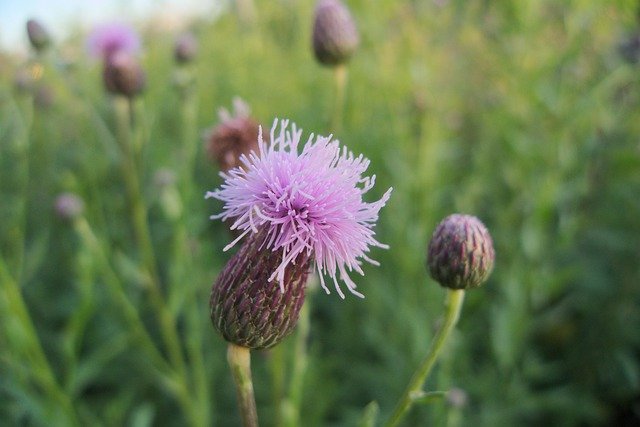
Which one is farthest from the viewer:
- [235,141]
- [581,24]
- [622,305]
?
[622,305]

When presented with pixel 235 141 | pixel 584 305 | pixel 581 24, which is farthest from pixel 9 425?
pixel 581 24

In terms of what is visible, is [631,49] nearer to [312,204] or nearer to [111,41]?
[312,204]

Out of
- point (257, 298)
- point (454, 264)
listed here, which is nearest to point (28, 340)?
point (257, 298)

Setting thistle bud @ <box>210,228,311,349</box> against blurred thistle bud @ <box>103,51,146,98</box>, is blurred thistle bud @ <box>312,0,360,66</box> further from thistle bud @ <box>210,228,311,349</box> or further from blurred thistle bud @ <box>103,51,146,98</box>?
thistle bud @ <box>210,228,311,349</box>

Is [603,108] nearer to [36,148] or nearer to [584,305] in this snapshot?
[584,305]

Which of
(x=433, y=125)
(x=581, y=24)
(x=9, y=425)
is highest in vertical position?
(x=581, y=24)

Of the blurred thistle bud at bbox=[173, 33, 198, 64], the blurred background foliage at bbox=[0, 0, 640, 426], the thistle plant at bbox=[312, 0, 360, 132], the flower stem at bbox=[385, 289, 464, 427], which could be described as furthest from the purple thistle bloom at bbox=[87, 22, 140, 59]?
the flower stem at bbox=[385, 289, 464, 427]

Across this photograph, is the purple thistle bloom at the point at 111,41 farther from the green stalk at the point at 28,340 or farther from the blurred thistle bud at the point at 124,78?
the green stalk at the point at 28,340
